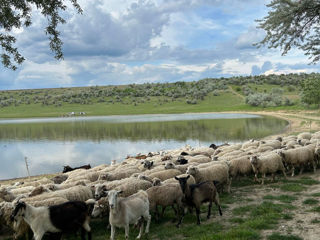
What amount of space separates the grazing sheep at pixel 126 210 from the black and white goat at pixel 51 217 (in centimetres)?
79

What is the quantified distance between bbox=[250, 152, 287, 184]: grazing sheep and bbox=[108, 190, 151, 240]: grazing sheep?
21.2 feet

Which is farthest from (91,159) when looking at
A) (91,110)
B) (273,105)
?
(91,110)

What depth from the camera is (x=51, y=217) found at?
7.01 meters

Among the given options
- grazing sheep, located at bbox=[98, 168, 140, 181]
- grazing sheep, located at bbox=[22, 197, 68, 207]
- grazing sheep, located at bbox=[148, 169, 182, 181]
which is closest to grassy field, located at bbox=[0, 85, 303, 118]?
grazing sheep, located at bbox=[98, 168, 140, 181]

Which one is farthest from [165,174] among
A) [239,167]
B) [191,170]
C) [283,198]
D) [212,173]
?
[283,198]

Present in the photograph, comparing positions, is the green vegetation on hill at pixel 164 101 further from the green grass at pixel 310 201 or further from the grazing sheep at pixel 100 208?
the grazing sheep at pixel 100 208

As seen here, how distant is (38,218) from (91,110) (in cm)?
10110

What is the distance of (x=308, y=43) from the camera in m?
10.1

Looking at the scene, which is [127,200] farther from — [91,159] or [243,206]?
[91,159]

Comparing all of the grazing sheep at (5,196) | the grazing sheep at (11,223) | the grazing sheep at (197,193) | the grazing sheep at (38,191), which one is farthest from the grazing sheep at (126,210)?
the grazing sheep at (5,196)

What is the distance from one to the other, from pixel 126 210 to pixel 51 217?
1860 mm

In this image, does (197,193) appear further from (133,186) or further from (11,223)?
(11,223)

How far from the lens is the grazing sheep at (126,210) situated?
7.35 m

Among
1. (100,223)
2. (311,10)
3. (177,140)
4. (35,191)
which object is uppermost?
(311,10)
